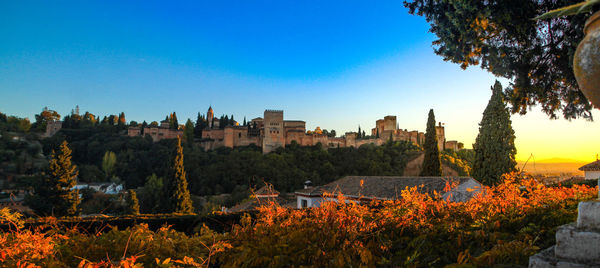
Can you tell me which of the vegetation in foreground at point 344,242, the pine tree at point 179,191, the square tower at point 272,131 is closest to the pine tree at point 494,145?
the vegetation in foreground at point 344,242

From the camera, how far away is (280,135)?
68.1 meters

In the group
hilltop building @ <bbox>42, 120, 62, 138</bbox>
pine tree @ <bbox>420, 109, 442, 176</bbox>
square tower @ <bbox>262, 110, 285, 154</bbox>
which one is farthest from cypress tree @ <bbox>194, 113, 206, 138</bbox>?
pine tree @ <bbox>420, 109, 442, 176</bbox>

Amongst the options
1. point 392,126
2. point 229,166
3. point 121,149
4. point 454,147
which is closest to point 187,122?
point 121,149

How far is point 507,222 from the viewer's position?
117 inches

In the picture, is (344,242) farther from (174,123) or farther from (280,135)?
(174,123)

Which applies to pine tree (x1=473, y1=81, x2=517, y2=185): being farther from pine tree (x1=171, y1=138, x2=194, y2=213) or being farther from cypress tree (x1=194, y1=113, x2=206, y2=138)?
cypress tree (x1=194, y1=113, x2=206, y2=138)

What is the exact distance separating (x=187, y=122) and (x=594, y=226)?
7683 centimetres

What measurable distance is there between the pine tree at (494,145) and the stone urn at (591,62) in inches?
822

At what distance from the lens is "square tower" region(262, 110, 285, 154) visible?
220 feet

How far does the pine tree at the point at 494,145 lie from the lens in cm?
2019

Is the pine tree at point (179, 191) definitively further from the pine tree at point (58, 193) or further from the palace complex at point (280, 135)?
the palace complex at point (280, 135)

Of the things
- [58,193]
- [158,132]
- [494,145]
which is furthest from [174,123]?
[494,145]

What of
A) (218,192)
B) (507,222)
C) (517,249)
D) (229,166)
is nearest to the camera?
(517,249)

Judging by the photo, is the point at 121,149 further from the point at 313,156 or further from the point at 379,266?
the point at 379,266
